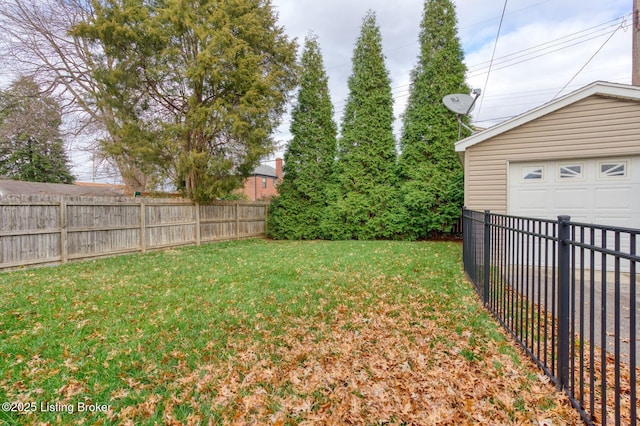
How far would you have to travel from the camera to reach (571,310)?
2.04 m

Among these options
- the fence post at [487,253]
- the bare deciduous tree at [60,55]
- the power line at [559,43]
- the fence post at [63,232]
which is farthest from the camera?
the bare deciduous tree at [60,55]

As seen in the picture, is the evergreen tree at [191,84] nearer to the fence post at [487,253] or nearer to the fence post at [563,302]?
the fence post at [487,253]

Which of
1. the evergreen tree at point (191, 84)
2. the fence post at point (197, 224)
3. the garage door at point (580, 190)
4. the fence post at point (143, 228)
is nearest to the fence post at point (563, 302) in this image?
the garage door at point (580, 190)

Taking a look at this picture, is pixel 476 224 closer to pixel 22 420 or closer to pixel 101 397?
pixel 101 397

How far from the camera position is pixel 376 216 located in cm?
1169

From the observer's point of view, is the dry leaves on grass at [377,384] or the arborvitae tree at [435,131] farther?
Answer: the arborvitae tree at [435,131]

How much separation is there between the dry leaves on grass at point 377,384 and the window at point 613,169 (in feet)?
18.5

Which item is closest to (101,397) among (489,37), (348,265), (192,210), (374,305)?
(374,305)

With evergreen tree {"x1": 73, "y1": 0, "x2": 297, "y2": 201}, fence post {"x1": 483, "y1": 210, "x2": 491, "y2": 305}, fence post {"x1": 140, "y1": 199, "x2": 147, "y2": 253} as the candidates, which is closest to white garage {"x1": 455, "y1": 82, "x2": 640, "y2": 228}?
fence post {"x1": 483, "y1": 210, "x2": 491, "y2": 305}

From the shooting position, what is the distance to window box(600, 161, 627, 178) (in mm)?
6109

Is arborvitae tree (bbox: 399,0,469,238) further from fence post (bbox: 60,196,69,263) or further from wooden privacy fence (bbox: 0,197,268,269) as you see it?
fence post (bbox: 60,196,69,263)

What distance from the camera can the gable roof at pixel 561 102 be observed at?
5893 millimetres

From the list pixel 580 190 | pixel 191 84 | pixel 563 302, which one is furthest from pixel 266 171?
pixel 563 302

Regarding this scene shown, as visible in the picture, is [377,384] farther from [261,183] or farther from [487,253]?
[261,183]
